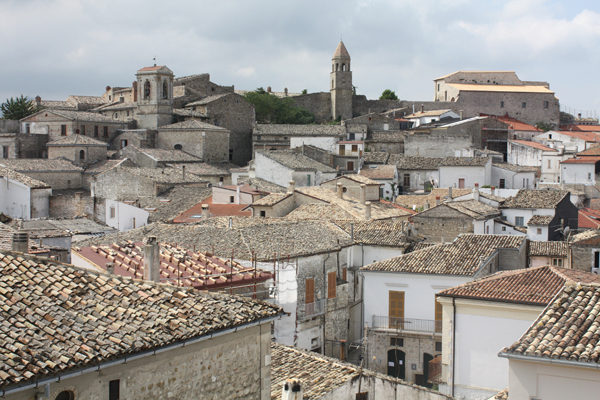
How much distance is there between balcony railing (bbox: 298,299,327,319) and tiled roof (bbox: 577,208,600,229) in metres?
16.9

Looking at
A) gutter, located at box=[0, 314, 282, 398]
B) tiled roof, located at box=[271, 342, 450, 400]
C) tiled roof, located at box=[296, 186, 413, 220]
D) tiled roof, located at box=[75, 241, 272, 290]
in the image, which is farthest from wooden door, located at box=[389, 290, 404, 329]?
gutter, located at box=[0, 314, 282, 398]

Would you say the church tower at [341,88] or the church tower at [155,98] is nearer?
the church tower at [155,98]

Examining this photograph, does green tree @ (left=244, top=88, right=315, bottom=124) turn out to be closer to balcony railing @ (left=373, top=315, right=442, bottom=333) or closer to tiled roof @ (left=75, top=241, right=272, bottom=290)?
A: balcony railing @ (left=373, top=315, right=442, bottom=333)

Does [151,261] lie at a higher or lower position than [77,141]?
lower

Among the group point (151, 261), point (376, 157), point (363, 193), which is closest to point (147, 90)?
point (376, 157)

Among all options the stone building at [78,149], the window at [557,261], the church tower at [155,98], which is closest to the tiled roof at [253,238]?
the window at [557,261]

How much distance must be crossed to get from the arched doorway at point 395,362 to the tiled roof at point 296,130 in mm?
32752

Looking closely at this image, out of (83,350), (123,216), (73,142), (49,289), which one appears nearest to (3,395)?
(83,350)

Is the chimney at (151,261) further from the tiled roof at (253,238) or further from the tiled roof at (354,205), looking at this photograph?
the tiled roof at (354,205)

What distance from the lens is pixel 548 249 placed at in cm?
2705

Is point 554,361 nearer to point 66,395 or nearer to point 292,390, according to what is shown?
point 292,390

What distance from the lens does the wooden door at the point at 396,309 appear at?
68.2 feet

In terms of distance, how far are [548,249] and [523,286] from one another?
44.9 feet

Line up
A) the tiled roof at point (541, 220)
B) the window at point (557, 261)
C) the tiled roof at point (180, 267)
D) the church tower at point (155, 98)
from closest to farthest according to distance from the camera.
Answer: the tiled roof at point (180, 267) → the window at point (557, 261) → the tiled roof at point (541, 220) → the church tower at point (155, 98)
